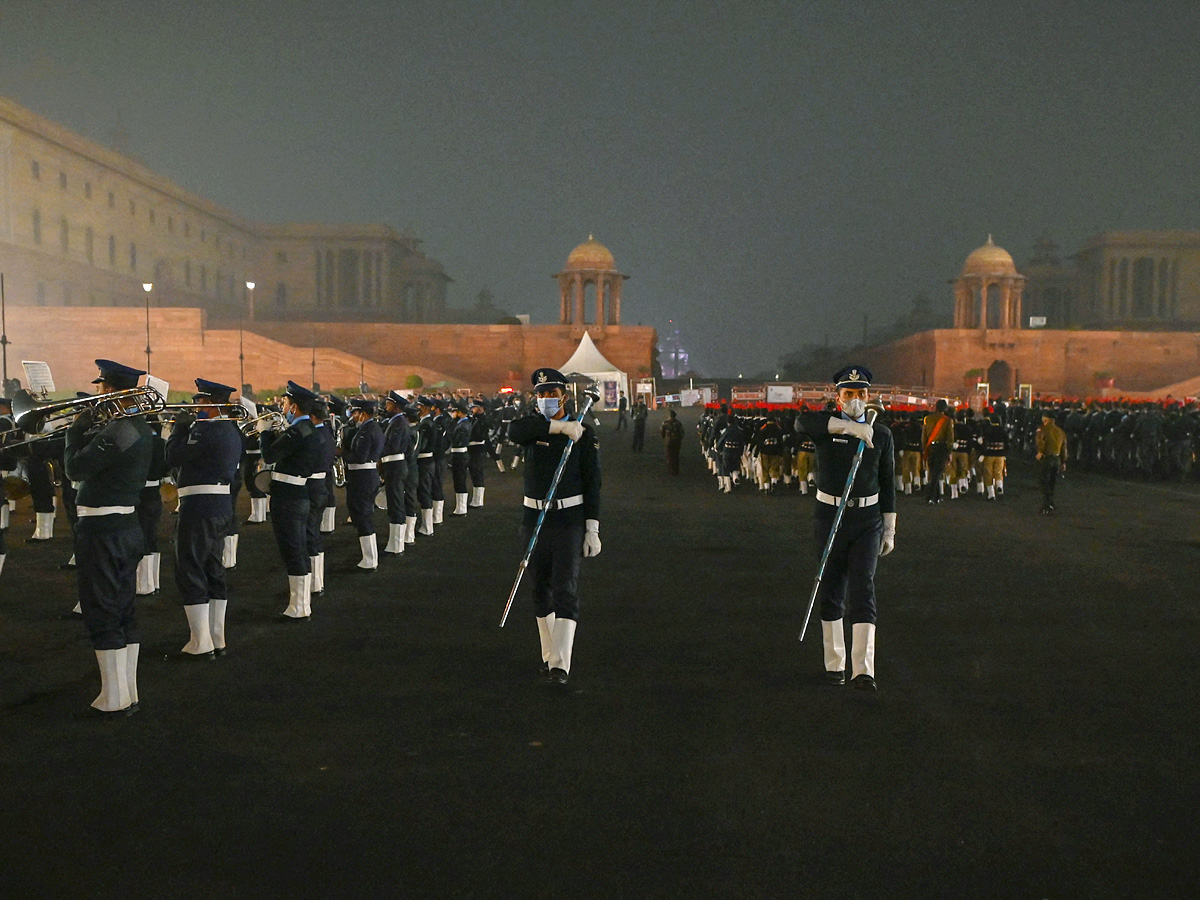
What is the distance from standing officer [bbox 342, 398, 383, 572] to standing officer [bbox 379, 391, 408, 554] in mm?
705

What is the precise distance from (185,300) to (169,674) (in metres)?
86.9

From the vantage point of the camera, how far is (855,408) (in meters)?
6.49

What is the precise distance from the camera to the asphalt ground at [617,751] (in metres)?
3.88

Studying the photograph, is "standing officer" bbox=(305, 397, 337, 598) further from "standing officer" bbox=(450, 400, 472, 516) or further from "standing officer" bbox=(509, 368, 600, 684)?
"standing officer" bbox=(450, 400, 472, 516)

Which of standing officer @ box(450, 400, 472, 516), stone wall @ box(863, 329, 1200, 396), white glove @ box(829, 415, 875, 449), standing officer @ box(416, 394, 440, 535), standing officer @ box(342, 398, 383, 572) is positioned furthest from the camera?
stone wall @ box(863, 329, 1200, 396)

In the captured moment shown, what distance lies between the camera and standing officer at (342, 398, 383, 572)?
1048 centimetres

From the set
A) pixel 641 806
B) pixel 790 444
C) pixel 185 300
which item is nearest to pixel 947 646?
pixel 641 806

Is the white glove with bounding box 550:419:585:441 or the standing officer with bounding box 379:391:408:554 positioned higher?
the white glove with bounding box 550:419:585:441

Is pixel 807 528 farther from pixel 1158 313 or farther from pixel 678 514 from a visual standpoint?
pixel 1158 313

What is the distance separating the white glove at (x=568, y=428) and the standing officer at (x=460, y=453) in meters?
8.63

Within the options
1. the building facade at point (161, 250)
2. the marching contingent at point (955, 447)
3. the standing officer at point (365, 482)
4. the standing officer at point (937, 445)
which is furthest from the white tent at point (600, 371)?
the standing officer at point (365, 482)

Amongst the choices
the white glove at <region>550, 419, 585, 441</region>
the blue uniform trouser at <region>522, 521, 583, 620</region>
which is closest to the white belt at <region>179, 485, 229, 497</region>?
the blue uniform trouser at <region>522, 521, 583, 620</region>

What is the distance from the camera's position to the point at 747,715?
5.79m

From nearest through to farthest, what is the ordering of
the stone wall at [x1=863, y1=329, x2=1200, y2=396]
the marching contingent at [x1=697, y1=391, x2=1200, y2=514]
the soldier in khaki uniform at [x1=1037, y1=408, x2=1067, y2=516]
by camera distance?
1. the soldier in khaki uniform at [x1=1037, y1=408, x2=1067, y2=516]
2. the marching contingent at [x1=697, y1=391, x2=1200, y2=514]
3. the stone wall at [x1=863, y1=329, x2=1200, y2=396]
